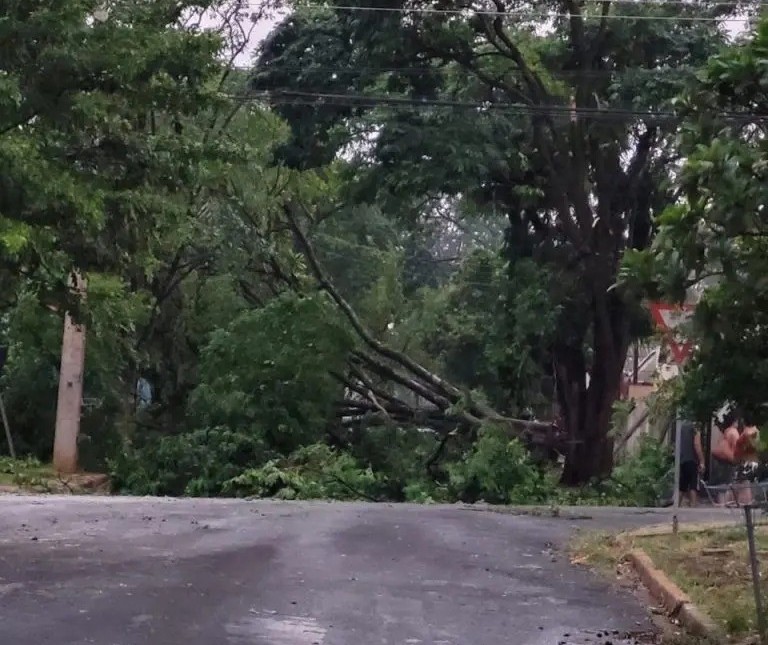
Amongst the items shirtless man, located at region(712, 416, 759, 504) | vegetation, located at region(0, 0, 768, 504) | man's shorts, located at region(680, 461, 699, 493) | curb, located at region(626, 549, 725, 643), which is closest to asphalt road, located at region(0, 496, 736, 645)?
curb, located at region(626, 549, 725, 643)

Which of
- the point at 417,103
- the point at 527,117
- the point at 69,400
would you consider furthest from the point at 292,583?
the point at 69,400

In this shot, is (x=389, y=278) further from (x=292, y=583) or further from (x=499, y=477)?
(x=292, y=583)

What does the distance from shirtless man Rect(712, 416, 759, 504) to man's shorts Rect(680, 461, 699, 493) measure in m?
2.94

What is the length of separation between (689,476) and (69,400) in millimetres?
12727

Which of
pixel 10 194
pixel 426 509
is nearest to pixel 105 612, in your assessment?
pixel 10 194

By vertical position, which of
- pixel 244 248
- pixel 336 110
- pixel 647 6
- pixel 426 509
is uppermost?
pixel 647 6

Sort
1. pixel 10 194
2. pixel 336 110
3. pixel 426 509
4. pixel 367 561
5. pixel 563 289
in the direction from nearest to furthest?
pixel 10 194 < pixel 367 561 < pixel 426 509 < pixel 336 110 < pixel 563 289

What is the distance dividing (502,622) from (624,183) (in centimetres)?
1901

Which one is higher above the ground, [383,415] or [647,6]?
[647,6]

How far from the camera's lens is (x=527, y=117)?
25.8 m

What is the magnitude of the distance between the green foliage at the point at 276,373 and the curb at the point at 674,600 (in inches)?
595

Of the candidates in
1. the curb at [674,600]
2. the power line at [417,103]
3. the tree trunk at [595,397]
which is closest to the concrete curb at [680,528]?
the curb at [674,600]

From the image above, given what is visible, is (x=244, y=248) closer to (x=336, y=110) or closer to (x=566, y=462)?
(x=336, y=110)

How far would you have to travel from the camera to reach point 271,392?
1101 inches
